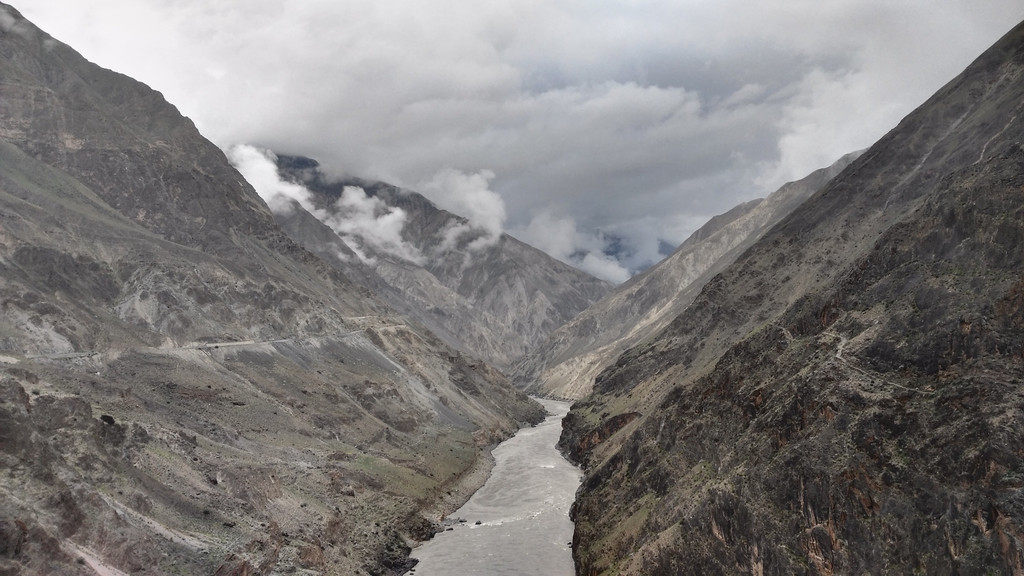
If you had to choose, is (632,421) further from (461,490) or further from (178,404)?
(178,404)

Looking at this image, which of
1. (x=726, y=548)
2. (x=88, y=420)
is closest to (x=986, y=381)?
(x=726, y=548)

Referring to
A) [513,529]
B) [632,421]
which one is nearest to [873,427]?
[513,529]

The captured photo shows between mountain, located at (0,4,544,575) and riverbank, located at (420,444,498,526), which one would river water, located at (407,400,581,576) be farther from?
mountain, located at (0,4,544,575)

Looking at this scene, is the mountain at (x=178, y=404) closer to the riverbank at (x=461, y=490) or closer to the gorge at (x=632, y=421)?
the gorge at (x=632, y=421)

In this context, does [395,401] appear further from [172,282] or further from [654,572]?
[654,572]

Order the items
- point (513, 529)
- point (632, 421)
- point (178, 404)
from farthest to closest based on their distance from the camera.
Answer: point (632, 421) < point (178, 404) < point (513, 529)

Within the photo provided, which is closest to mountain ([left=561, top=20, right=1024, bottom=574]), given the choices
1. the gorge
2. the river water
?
the gorge
